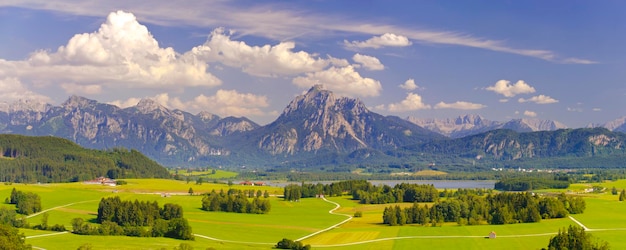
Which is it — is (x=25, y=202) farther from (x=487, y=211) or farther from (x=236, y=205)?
(x=487, y=211)

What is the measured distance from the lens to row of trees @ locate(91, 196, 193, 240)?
4297 inches

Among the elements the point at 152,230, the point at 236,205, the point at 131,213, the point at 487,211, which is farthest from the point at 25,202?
the point at 487,211

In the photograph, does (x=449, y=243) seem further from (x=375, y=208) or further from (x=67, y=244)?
(x=375, y=208)

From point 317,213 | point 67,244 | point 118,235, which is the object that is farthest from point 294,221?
point 67,244

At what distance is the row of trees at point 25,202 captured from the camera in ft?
473

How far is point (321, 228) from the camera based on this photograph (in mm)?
128625

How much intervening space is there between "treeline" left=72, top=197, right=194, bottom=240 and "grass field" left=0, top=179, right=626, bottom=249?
4.30 metres

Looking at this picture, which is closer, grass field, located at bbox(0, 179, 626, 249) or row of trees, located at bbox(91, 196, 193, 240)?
grass field, located at bbox(0, 179, 626, 249)

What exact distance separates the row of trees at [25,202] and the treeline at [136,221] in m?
20.4

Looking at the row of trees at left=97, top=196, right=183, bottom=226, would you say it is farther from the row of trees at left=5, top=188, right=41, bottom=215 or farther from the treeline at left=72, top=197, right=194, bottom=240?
the row of trees at left=5, top=188, right=41, bottom=215

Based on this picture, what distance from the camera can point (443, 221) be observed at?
137m

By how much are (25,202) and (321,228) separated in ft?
Answer: 212

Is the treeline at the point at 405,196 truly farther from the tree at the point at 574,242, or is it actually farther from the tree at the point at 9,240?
the tree at the point at 9,240

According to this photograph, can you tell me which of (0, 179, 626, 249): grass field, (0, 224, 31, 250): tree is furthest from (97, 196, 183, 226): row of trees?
(0, 224, 31, 250): tree
